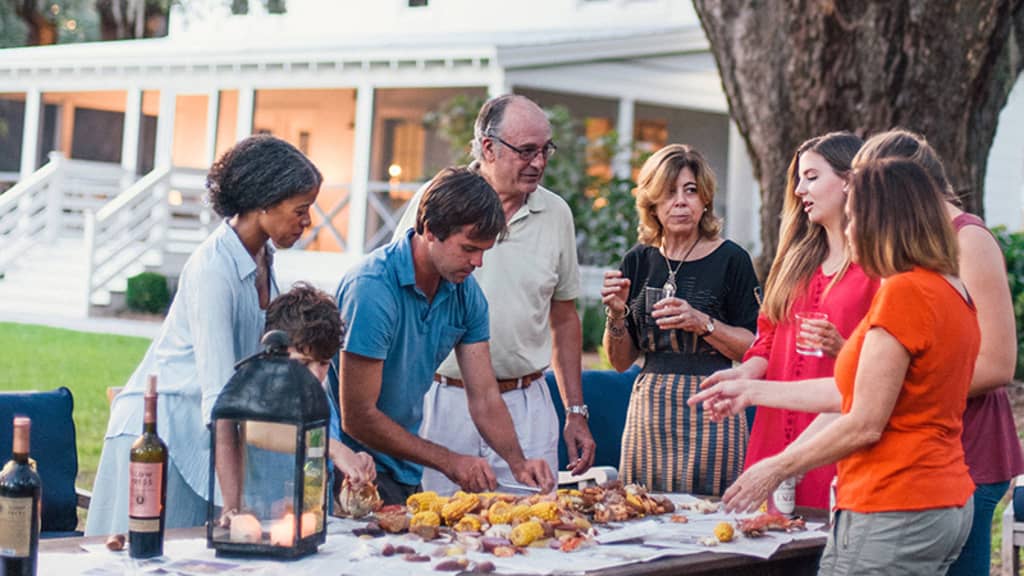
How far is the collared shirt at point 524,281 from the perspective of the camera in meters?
4.93

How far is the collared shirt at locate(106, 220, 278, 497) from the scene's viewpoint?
353 centimetres

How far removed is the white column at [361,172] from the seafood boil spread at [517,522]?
14907 millimetres

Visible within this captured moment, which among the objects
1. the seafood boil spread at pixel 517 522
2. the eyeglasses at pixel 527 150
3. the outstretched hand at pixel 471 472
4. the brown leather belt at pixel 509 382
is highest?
the eyeglasses at pixel 527 150

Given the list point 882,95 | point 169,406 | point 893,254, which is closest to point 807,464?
point 893,254

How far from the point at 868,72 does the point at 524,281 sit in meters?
3.81

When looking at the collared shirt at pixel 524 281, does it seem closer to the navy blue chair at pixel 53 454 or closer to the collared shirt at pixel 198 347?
the collared shirt at pixel 198 347

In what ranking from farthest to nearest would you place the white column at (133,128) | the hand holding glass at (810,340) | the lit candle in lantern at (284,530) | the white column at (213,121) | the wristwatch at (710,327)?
the white column at (133,128)
the white column at (213,121)
the wristwatch at (710,327)
the hand holding glass at (810,340)
the lit candle in lantern at (284,530)

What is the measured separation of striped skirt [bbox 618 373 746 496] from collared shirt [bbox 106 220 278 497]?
63.7 inches

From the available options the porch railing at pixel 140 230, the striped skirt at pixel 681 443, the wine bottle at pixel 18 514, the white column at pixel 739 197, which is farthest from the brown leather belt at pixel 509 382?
the porch railing at pixel 140 230

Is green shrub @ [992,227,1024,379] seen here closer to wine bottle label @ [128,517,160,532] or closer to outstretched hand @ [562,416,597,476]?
outstretched hand @ [562,416,597,476]

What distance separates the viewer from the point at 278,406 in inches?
122

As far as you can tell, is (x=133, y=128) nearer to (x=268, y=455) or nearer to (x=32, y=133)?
(x=32, y=133)

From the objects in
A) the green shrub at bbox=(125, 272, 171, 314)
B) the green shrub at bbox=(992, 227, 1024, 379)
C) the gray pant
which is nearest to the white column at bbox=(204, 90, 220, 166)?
the green shrub at bbox=(125, 272, 171, 314)

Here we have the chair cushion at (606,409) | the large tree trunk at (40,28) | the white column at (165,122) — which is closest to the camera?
the chair cushion at (606,409)
